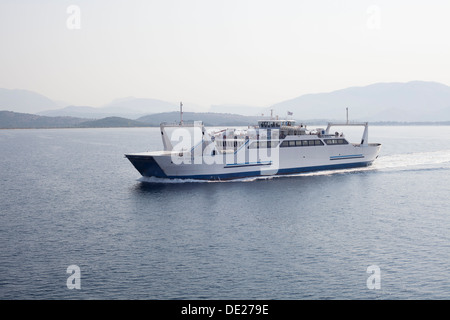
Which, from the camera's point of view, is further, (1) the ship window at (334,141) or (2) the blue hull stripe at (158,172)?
(1) the ship window at (334,141)

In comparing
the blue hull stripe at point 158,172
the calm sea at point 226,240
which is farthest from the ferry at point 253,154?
the calm sea at point 226,240

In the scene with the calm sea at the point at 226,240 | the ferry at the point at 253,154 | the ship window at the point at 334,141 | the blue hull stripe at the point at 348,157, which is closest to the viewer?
the calm sea at the point at 226,240

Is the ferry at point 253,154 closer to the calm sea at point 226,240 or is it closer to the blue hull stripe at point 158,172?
the blue hull stripe at point 158,172

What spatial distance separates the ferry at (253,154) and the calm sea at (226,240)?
1962 mm

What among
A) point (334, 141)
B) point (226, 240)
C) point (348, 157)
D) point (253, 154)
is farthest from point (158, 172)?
point (348, 157)

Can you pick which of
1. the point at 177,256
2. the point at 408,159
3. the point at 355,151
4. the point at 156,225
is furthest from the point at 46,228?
the point at 408,159

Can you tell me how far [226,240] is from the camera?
106 ft

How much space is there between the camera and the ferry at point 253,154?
56094 mm

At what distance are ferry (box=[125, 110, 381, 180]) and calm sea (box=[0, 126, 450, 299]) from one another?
77.2 inches

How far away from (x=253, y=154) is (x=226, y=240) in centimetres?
2941

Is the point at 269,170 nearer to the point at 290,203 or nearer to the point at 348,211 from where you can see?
the point at 290,203

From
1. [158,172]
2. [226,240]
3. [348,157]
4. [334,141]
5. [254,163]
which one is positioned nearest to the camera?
[226,240]

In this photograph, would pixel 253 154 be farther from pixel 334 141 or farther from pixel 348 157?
pixel 348 157
